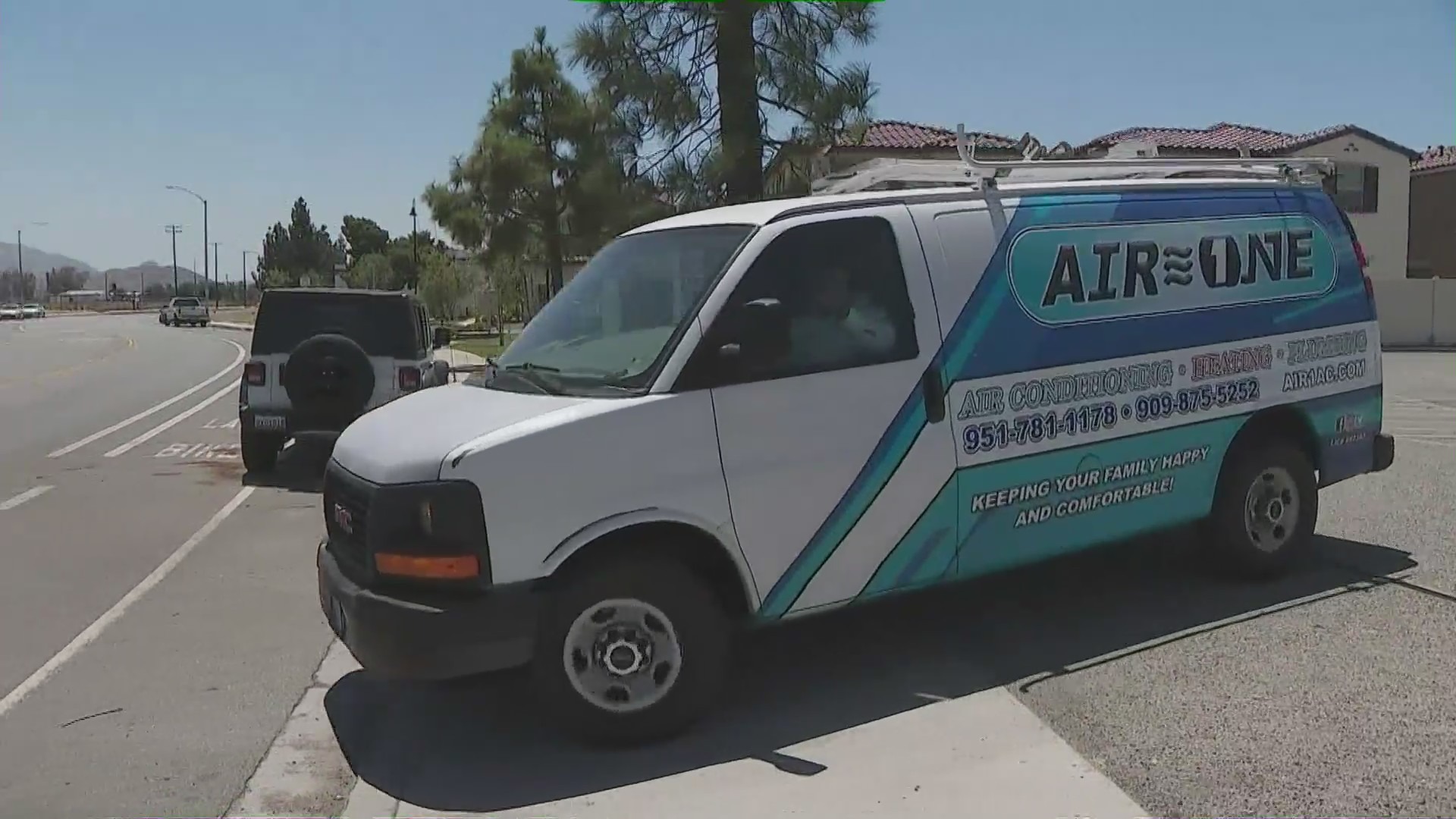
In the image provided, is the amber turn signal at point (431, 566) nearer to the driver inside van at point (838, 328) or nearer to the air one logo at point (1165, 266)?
the driver inside van at point (838, 328)

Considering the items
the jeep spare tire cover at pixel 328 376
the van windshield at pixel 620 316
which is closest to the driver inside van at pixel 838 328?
the van windshield at pixel 620 316

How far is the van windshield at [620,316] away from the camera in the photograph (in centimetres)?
520

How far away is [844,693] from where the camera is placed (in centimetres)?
557

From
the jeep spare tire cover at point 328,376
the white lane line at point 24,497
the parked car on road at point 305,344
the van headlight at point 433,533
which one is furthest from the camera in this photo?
the parked car on road at point 305,344

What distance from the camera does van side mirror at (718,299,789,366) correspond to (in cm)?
507

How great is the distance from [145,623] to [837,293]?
4467mm

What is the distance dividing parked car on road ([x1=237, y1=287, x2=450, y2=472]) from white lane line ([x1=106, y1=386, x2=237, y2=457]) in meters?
2.88

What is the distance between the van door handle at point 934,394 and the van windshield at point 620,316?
1035 millimetres

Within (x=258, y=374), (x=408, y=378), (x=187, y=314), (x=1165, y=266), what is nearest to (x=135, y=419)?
(x=258, y=374)

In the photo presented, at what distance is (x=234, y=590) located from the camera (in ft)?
25.7

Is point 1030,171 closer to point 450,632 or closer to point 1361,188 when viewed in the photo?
point 450,632

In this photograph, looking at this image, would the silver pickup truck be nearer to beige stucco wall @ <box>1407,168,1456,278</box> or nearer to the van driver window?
beige stucco wall @ <box>1407,168,1456,278</box>

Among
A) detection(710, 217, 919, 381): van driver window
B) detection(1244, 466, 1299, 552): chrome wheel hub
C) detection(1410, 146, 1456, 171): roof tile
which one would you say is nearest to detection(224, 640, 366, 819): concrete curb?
detection(710, 217, 919, 381): van driver window

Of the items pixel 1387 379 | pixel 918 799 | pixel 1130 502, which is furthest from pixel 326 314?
pixel 1387 379
